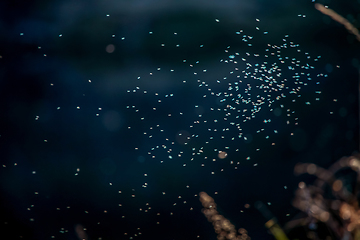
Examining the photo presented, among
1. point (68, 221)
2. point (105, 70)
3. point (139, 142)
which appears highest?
point (105, 70)

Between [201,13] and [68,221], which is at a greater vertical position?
[201,13]

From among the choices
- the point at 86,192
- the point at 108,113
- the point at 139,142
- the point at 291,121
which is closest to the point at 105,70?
the point at 108,113

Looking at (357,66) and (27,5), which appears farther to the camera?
(357,66)

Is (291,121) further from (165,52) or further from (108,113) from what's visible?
(108,113)

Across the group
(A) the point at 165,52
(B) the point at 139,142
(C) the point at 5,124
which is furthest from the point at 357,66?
(C) the point at 5,124

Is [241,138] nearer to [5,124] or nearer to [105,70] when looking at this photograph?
[105,70]

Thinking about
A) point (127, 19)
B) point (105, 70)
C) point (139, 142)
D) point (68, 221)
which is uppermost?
point (127, 19)
